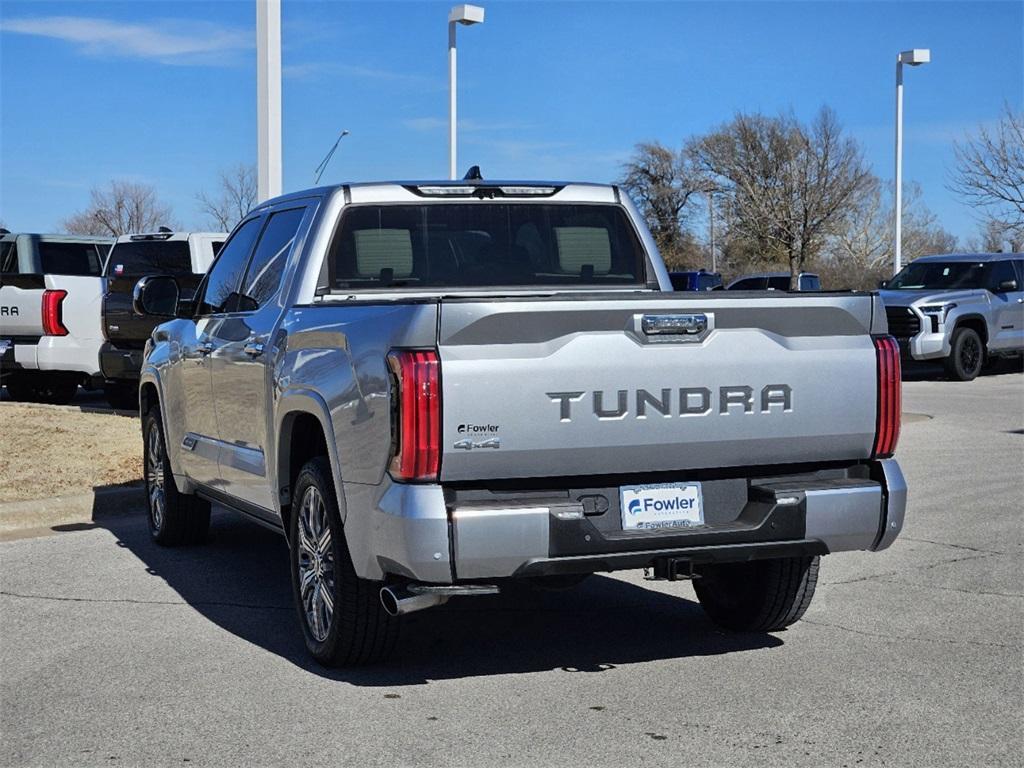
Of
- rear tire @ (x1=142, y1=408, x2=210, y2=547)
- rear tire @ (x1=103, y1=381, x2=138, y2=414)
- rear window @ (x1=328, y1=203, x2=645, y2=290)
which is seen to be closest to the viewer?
rear window @ (x1=328, y1=203, x2=645, y2=290)

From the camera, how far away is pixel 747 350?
5562 mm

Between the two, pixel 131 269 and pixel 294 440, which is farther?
pixel 131 269

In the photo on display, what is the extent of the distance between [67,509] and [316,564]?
453 cm

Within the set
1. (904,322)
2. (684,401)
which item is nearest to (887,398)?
(684,401)

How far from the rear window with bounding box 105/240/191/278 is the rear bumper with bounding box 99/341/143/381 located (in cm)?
Answer: 172

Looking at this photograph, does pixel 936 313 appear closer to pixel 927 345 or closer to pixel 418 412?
pixel 927 345

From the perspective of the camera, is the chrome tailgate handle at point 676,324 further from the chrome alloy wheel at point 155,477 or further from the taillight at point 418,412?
the chrome alloy wheel at point 155,477

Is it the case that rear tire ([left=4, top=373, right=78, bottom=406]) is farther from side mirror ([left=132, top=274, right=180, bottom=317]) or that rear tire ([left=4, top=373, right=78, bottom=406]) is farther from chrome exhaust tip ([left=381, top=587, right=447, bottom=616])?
chrome exhaust tip ([left=381, top=587, right=447, bottom=616])

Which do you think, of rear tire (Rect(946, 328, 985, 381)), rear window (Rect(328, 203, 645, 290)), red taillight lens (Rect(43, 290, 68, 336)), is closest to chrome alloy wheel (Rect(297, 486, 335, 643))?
rear window (Rect(328, 203, 645, 290))

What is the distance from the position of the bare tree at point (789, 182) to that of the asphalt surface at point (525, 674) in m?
39.7

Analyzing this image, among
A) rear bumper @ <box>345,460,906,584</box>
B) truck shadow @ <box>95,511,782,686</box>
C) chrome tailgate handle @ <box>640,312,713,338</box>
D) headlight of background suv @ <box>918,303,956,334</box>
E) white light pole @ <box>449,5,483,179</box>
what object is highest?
white light pole @ <box>449,5,483,179</box>

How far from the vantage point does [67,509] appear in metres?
10.0

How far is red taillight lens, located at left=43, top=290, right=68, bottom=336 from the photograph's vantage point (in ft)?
58.2

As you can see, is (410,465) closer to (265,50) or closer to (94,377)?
(265,50)
